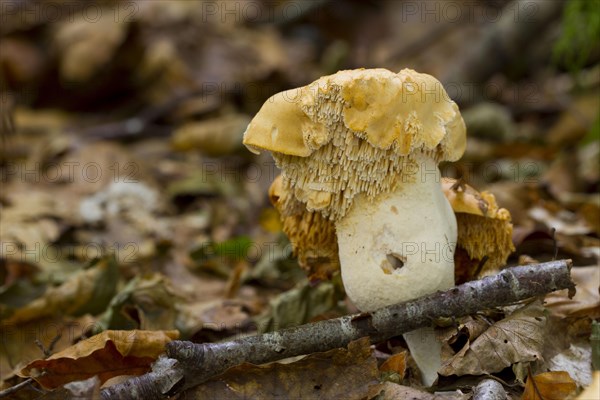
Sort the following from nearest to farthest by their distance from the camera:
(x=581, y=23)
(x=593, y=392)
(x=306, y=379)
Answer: (x=593, y=392), (x=306, y=379), (x=581, y=23)

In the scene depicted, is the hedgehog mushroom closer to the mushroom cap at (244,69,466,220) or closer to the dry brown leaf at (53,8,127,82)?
the mushroom cap at (244,69,466,220)

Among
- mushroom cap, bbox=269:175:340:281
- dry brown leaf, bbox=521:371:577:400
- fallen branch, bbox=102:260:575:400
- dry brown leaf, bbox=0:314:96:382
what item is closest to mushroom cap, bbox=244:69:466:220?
mushroom cap, bbox=269:175:340:281

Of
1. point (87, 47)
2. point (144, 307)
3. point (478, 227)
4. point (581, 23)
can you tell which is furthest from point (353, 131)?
point (87, 47)

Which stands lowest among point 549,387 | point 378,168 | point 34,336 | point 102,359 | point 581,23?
point 34,336

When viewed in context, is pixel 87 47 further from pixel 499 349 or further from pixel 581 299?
pixel 499 349

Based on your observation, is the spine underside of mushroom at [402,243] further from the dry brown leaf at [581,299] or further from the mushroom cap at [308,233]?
the dry brown leaf at [581,299]

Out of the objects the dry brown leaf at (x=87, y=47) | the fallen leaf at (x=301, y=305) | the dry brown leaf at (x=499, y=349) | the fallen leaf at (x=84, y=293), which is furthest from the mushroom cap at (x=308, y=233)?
the dry brown leaf at (x=87, y=47)

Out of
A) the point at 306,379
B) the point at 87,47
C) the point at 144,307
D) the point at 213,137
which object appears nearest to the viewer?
the point at 306,379
